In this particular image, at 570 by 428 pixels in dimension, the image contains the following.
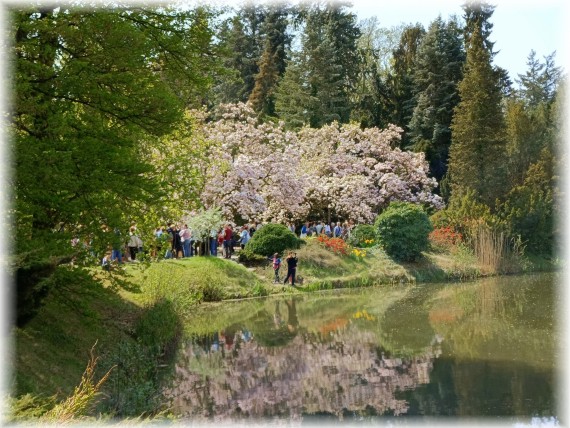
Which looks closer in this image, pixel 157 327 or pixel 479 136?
pixel 157 327

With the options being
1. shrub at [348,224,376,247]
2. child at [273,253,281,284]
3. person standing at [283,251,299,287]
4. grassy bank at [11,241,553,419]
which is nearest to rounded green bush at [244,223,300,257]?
child at [273,253,281,284]

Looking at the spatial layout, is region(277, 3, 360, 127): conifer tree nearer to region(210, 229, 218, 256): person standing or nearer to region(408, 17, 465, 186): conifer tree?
region(408, 17, 465, 186): conifer tree

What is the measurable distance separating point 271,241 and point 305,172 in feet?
37.1

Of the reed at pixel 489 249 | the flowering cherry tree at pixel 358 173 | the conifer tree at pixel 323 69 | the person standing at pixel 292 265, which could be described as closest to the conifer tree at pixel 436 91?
the flowering cherry tree at pixel 358 173

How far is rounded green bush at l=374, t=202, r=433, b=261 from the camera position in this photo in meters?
30.5

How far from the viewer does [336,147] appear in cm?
4253

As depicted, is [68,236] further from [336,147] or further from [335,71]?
[335,71]

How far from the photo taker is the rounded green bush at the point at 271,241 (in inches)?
1100

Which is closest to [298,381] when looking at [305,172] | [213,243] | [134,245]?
[134,245]

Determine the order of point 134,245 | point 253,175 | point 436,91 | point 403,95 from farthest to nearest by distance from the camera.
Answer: point 403,95 → point 436,91 → point 253,175 → point 134,245

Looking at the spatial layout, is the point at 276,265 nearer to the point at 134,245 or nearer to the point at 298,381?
the point at 134,245

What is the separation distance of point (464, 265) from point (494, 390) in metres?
19.1

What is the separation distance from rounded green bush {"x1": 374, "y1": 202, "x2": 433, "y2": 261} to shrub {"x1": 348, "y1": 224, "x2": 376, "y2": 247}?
1090mm

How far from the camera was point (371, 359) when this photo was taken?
1491 cm
